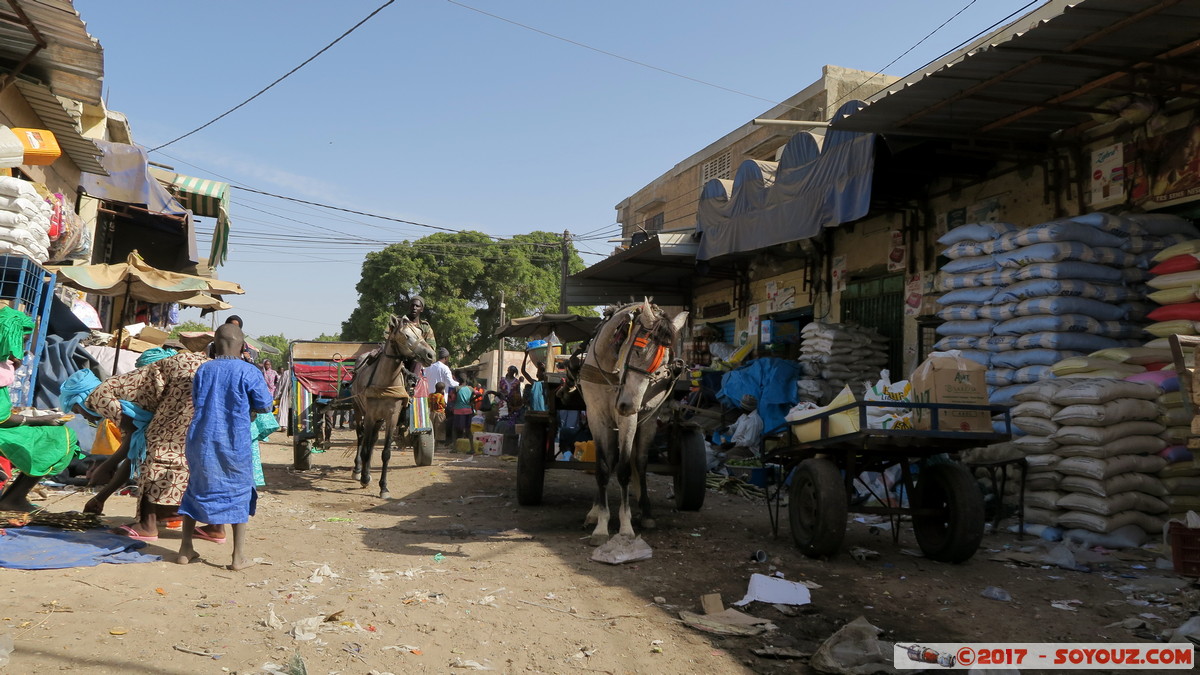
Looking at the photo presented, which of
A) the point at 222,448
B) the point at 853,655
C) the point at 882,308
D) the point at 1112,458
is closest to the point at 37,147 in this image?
the point at 222,448

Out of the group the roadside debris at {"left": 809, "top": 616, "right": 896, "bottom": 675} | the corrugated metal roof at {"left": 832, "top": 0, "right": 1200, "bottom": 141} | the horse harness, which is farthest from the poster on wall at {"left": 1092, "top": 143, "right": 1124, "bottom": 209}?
the roadside debris at {"left": 809, "top": 616, "right": 896, "bottom": 675}

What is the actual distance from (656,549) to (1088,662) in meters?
3.17

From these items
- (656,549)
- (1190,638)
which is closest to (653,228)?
(656,549)

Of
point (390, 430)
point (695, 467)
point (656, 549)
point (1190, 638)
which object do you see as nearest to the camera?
point (1190, 638)

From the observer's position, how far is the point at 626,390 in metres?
6.11

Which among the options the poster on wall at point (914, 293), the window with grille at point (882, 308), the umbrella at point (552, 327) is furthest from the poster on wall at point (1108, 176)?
the umbrella at point (552, 327)

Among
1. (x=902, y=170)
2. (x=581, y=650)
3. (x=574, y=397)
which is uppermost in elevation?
(x=902, y=170)

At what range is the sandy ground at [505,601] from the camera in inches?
141

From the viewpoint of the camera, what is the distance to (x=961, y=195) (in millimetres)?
10086

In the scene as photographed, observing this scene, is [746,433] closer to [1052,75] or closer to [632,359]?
[632,359]

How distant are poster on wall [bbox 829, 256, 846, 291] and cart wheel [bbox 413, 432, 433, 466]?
280 inches

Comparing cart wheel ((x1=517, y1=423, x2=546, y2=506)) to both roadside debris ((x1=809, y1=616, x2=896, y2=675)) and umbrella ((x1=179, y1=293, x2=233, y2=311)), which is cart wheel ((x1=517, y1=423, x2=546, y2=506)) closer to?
roadside debris ((x1=809, y1=616, x2=896, y2=675))

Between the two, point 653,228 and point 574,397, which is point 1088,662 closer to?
→ point 574,397

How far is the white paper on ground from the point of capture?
461 cm
